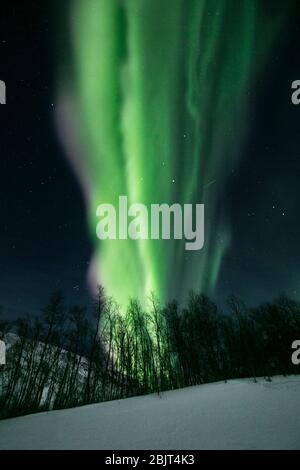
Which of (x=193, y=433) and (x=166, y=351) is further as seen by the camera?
(x=166, y=351)

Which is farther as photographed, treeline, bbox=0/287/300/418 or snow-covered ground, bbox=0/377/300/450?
treeline, bbox=0/287/300/418

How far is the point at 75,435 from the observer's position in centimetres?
926
